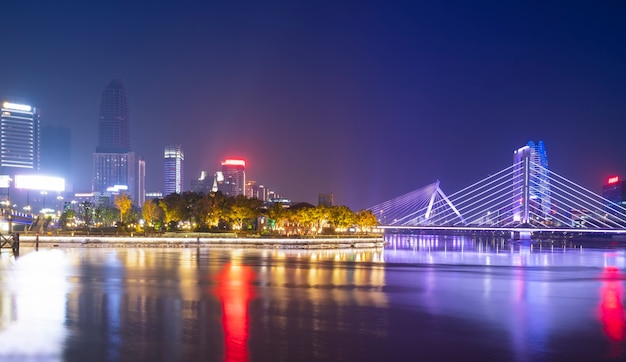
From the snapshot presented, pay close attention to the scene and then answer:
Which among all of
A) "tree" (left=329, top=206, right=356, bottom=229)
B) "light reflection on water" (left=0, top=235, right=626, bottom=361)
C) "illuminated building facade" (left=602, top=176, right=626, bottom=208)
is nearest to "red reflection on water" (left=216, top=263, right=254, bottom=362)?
"light reflection on water" (left=0, top=235, right=626, bottom=361)

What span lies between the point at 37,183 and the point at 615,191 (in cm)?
14329

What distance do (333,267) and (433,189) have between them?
76610mm

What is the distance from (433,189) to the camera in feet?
365

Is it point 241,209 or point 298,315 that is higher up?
point 241,209

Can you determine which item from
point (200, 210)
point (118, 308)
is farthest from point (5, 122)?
point (118, 308)

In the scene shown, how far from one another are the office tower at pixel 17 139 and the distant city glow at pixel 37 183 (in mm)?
97241

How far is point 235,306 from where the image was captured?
67.9 ft

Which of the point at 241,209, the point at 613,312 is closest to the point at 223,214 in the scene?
the point at 241,209

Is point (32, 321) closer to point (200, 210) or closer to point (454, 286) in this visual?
point (454, 286)

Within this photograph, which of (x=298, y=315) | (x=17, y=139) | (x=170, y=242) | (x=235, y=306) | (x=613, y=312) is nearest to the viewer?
(x=298, y=315)

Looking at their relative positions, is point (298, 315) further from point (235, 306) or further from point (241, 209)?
point (241, 209)

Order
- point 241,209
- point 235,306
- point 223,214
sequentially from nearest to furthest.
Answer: point 235,306 < point 241,209 < point 223,214

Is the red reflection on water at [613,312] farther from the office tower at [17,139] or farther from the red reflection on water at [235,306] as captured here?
the office tower at [17,139]

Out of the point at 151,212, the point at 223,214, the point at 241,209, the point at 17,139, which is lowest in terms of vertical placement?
the point at 223,214
